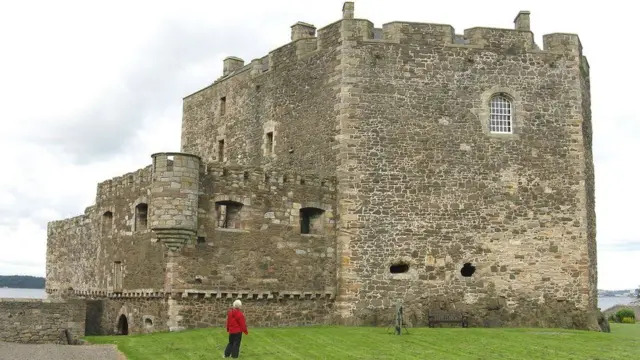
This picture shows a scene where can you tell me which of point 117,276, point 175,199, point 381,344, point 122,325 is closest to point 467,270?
point 381,344

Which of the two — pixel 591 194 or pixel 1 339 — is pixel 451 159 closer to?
pixel 591 194

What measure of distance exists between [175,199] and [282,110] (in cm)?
742

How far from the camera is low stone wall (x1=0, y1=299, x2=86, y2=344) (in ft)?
70.6

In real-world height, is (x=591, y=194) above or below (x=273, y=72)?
below

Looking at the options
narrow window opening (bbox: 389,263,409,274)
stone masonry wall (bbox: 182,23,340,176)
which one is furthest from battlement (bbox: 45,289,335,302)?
stone masonry wall (bbox: 182,23,340,176)

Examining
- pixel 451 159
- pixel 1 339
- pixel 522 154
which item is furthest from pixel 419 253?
pixel 1 339

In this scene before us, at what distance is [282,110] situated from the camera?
29.3m

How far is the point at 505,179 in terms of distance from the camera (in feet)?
86.4

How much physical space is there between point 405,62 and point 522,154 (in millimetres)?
5316

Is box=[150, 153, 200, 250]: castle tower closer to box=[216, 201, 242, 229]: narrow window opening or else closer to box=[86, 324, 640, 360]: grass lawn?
box=[216, 201, 242, 229]: narrow window opening

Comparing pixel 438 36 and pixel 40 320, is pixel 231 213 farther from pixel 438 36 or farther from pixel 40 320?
pixel 438 36

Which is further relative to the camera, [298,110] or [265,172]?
[298,110]

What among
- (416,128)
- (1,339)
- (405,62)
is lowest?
→ (1,339)

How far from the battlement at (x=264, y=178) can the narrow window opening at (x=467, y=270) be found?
208 inches
